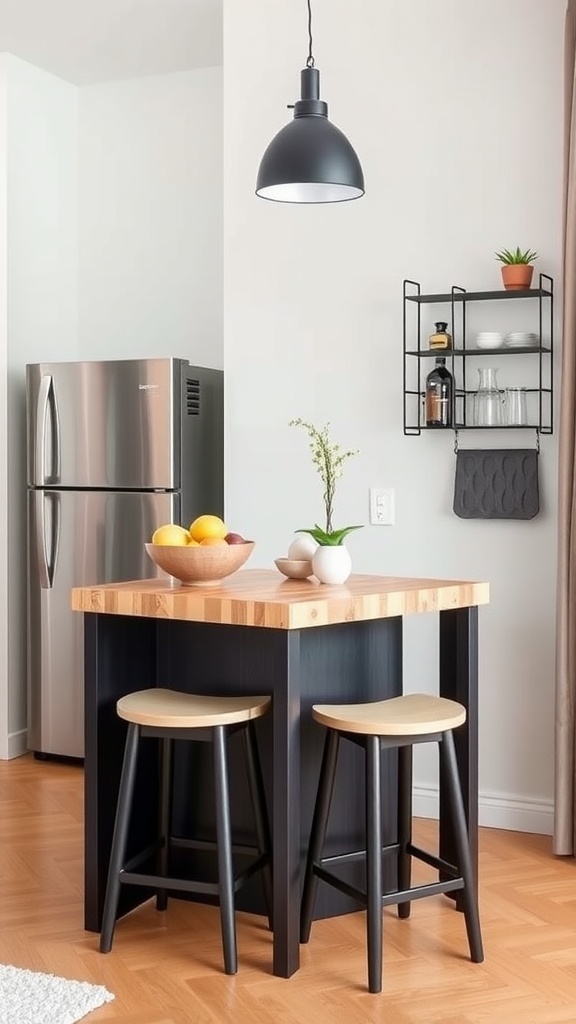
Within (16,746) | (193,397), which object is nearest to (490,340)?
(193,397)

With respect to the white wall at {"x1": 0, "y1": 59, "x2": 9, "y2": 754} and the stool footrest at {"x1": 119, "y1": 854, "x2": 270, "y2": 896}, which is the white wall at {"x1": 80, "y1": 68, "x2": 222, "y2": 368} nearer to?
the white wall at {"x1": 0, "y1": 59, "x2": 9, "y2": 754}

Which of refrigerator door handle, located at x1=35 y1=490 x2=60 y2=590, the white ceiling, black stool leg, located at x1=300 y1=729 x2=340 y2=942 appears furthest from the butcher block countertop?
the white ceiling

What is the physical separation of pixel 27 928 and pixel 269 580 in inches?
44.0

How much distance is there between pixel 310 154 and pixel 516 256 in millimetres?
1087

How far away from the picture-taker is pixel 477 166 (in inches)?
161

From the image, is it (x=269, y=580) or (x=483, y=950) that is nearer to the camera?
(x=483, y=950)

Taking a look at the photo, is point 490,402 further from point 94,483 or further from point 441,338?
point 94,483

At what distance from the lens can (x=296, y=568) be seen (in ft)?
10.7

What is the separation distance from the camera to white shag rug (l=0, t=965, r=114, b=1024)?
2.61m

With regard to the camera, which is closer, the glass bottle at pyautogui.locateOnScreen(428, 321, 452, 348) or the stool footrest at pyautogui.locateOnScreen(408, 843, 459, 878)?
the stool footrest at pyautogui.locateOnScreen(408, 843, 459, 878)

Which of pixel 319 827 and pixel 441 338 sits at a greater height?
pixel 441 338

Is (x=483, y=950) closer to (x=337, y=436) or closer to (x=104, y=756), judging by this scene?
(x=104, y=756)

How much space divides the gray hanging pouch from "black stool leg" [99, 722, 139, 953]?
5.30 ft

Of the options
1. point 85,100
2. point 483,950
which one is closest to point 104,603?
point 483,950
